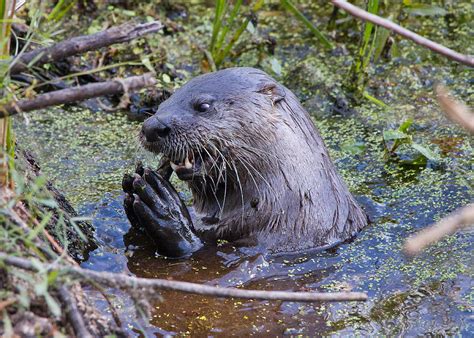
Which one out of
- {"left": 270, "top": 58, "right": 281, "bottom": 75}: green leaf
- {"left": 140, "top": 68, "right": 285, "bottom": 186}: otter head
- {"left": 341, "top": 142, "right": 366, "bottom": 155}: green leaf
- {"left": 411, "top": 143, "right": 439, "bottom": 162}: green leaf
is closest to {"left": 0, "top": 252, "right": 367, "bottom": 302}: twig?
{"left": 140, "top": 68, "right": 285, "bottom": 186}: otter head

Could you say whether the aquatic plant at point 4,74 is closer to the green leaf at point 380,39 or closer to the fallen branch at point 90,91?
the fallen branch at point 90,91

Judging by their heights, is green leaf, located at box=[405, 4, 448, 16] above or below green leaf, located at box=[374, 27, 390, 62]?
above

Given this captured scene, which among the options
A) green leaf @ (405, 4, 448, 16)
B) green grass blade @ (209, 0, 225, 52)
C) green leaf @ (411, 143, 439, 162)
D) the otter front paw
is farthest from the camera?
green leaf @ (405, 4, 448, 16)

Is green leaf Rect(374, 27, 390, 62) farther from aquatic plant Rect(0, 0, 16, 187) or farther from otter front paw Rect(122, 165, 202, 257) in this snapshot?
aquatic plant Rect(0, 0, 16, 187)

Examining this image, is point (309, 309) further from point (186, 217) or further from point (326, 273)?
point (186, 217)

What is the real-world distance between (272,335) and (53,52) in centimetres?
117

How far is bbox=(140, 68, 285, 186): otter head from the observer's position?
3102mm

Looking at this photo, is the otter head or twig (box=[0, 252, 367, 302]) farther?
the otter head

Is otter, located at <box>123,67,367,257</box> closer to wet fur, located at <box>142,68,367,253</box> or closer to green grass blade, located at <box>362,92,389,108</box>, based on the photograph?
wet fur, located at <box>142,68,367,253</box>

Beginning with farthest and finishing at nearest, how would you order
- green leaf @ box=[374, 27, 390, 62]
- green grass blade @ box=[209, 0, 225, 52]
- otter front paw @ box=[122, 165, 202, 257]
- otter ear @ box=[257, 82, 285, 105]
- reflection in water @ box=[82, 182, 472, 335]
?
green leaf @ box=[374, 27, 390, 62] → green grass blade @ box=[209, 0, 225, 52] → otter ear @ box=[257, 82, 285, 105] → otter front paw @ box=[122, 165, 202, 257] → reflection in water @ box=[82, 182, 472, 335]

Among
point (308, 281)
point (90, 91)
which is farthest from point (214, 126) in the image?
point (90, 91)

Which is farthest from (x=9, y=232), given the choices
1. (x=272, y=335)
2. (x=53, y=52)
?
(x=272, y=335)

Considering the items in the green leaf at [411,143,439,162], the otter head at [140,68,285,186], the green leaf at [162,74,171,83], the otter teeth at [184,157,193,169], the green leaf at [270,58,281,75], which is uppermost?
the otter head at [140,68,285,186]

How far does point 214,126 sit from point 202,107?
9 cm
